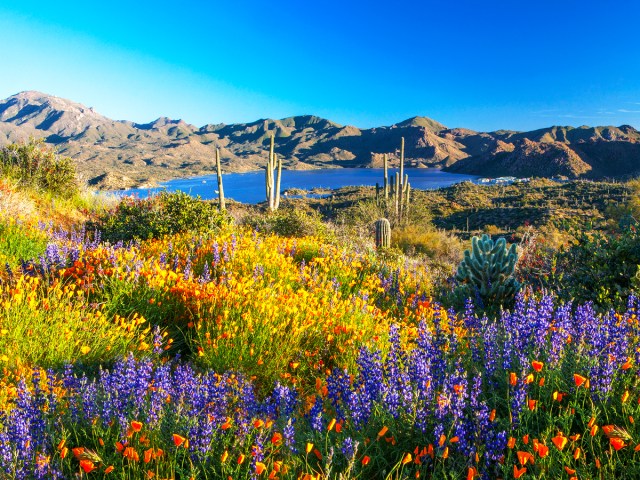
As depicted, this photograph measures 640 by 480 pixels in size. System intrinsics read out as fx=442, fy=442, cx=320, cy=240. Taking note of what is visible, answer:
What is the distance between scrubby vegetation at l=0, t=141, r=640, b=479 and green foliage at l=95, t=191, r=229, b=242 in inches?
47.8

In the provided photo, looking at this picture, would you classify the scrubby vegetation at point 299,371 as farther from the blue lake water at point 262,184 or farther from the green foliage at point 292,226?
the blue lake water at point 262,184

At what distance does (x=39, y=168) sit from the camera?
1092cm

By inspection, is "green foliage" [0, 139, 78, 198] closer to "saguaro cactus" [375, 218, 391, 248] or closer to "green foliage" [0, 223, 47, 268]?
"green foliage" [0, 223, 47, 268]

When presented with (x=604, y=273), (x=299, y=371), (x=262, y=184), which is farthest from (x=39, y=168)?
(x=262, y=184)

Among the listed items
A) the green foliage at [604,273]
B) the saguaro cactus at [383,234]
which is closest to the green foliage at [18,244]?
the green foliage at [604,273]

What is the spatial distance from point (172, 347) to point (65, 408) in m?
1.70

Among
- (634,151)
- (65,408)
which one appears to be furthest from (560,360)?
(634,151)

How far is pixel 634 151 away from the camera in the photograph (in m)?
93.2

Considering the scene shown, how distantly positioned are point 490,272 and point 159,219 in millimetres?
5975

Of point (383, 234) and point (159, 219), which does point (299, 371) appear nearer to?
point (159, 219)

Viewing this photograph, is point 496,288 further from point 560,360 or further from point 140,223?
point 140,223

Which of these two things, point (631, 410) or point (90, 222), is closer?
point (631, 410)

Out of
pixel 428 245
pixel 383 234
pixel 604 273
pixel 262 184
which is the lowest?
pixel 428 245

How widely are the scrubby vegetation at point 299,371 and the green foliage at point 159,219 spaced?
121cm
